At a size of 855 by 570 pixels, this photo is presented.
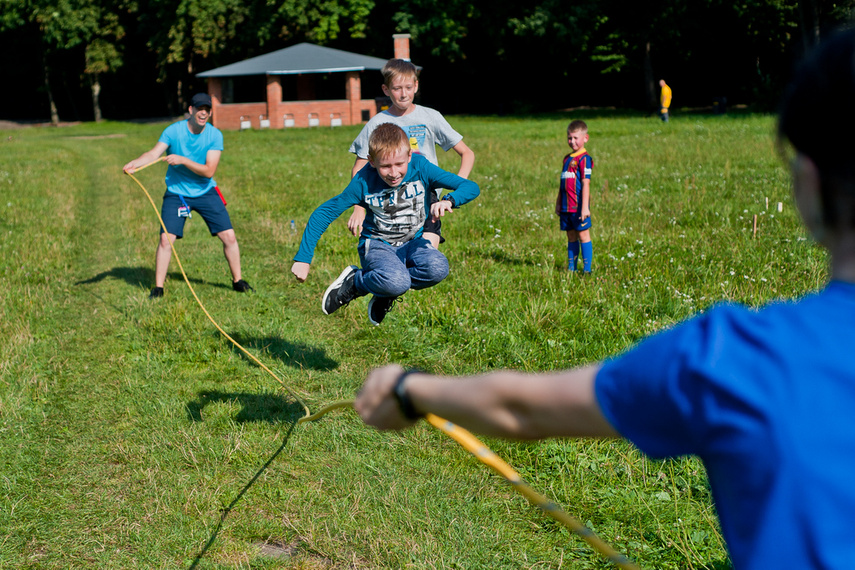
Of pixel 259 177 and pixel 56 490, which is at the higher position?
pixel 259 177

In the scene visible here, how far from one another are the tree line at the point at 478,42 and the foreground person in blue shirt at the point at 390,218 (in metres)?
34.6

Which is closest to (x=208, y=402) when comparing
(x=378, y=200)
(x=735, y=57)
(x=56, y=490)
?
(x=56, y=490)

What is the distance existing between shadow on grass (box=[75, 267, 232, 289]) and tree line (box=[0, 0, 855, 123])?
109 ft

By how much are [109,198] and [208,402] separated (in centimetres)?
1208

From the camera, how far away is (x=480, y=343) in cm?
605

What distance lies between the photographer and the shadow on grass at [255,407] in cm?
523

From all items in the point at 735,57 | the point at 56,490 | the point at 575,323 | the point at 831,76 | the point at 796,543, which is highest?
the point at 735,57

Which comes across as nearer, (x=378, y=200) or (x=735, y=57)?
(x=378, y=200)

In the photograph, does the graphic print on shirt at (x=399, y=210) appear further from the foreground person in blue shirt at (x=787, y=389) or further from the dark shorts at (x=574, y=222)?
the foreground person in blue shirt at (x=787, y=389)

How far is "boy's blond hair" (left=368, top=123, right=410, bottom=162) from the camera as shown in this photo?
17.0 ft

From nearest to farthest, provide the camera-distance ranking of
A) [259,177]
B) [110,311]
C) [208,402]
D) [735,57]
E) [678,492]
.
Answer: [678,492]
[208,402]
[110,311]
[259,177]
[735,57]

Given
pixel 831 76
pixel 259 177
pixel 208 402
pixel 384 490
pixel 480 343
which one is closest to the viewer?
pixel 831 76

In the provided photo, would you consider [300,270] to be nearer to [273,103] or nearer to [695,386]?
[695,386]

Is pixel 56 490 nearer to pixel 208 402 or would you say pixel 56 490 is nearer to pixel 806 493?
pixel 208 402
